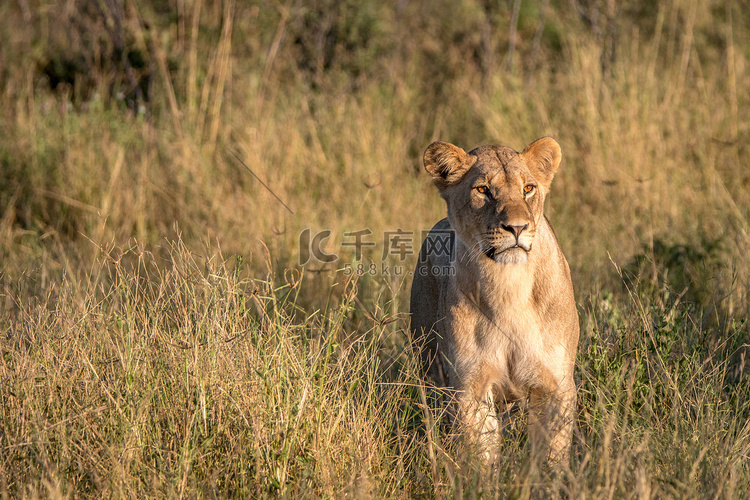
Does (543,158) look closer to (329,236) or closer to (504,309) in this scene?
(504,309)

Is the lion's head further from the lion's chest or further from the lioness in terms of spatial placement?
the lion's chest

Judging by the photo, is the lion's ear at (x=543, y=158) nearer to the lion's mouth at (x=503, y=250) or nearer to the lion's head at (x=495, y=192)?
the lion's head at (x=495, y=192)

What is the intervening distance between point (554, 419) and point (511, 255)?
0.60 metres

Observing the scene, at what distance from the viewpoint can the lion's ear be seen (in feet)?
10.6

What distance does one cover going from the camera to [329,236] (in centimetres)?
552

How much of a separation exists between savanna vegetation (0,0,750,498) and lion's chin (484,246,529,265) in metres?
0.44

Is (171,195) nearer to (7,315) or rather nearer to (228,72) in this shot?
(228,72)

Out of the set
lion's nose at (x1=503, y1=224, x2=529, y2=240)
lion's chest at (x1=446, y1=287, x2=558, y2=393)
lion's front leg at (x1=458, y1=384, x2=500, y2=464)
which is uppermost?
lion's nose at (x1=503, y1=224, x2=529, y2=240)

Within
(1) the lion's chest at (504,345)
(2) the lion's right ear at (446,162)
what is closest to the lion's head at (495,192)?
(2) the lion's right ear at (446,162)

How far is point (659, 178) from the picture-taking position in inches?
239

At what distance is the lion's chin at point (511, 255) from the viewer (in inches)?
113

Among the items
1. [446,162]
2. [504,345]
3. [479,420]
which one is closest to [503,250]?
[504,345]

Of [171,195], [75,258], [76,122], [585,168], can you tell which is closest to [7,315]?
[75,258]

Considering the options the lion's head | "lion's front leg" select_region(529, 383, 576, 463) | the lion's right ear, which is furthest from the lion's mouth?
"lion's front leg" select_region(529, 383, 576, 463)
